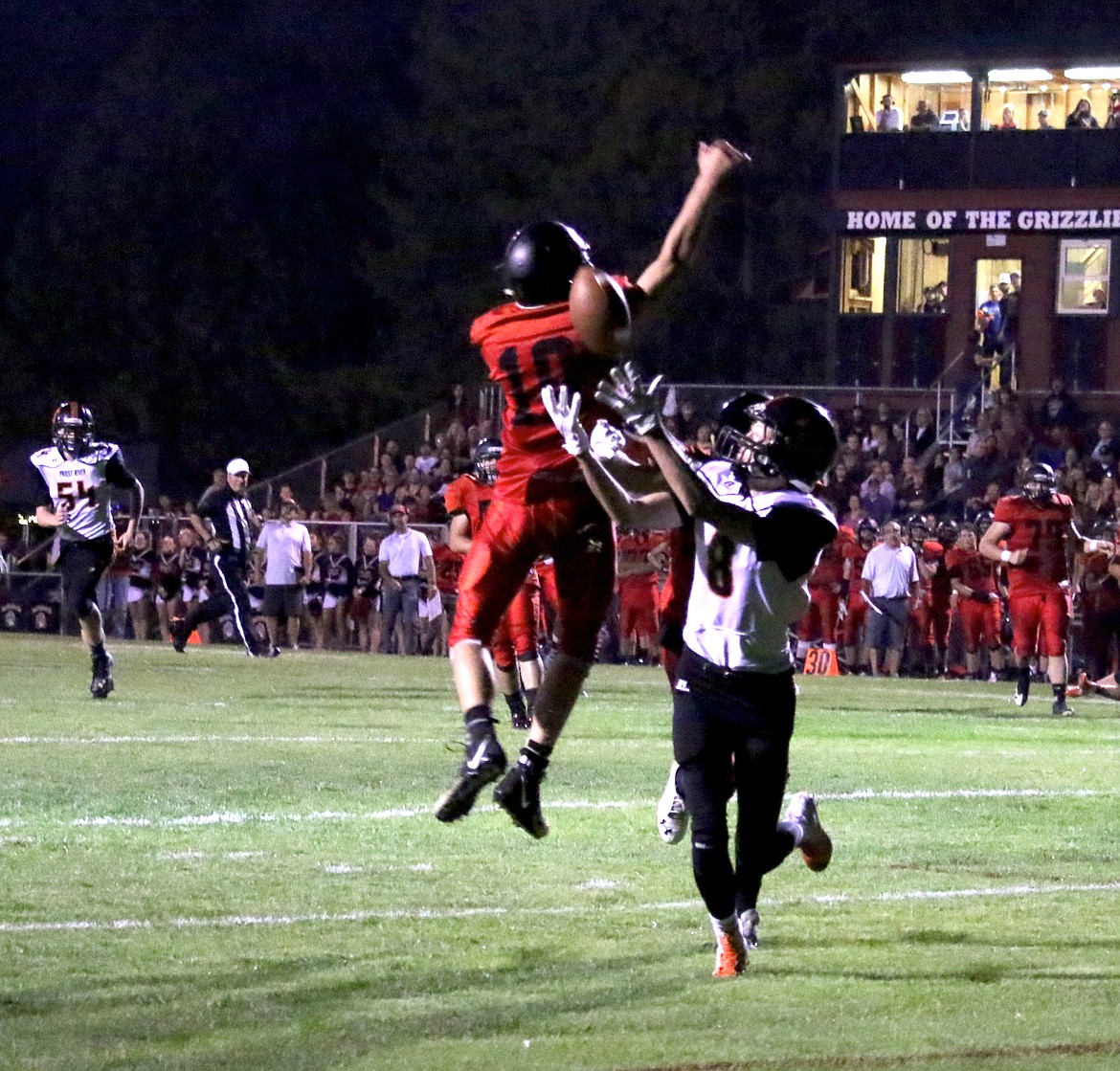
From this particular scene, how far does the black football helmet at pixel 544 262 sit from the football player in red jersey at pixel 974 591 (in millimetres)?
16468

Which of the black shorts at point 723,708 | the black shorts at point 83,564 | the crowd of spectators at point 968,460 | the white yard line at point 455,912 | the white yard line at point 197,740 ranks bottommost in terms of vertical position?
the white yard line at point 455,912

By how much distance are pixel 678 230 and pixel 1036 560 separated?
36.1 ft

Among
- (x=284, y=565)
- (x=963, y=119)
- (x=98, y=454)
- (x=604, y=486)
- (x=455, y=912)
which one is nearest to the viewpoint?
(x=604, y=486)

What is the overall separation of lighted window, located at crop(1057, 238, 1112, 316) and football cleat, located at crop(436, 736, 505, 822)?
30.8m

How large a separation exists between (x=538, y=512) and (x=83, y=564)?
983cm

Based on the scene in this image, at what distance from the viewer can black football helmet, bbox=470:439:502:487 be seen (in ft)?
44.5

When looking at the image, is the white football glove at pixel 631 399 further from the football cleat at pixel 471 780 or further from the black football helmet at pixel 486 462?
the black football helmet at pixel 486 462

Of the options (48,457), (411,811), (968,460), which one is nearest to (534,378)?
(411,811)

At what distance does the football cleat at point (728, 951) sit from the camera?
21.4 ft

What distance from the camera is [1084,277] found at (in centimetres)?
3688

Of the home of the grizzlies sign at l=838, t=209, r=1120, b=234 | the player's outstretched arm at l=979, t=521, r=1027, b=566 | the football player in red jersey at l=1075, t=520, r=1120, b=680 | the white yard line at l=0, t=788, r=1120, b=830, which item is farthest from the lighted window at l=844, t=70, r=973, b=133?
the white yard line at l=0, t=788, r=1120, b=830

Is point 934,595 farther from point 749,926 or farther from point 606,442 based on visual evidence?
point 606,442

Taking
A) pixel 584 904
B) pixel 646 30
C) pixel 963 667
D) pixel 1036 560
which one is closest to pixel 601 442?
pixel 584 904

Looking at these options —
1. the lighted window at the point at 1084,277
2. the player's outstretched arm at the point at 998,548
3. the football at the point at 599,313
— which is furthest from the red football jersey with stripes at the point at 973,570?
the football at the point at 599,313
